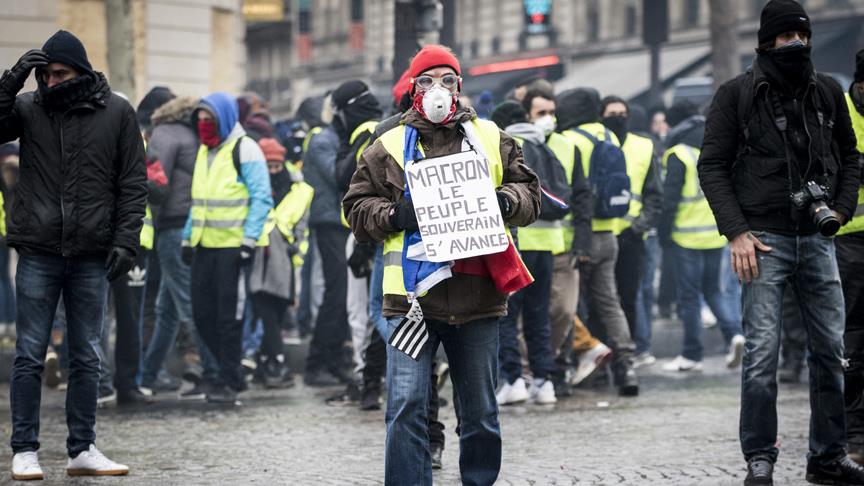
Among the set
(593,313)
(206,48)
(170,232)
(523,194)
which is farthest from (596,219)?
(206,48)

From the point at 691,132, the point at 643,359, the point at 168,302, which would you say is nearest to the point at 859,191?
the point at 168,302

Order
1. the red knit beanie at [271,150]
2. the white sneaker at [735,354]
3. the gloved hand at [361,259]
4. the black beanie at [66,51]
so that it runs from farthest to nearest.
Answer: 1. the white sneaker at [735,354]
2. the red knit beanie at [271,150]
3. the gloved hand at [361,259]
4. the black beanie at [66,51]

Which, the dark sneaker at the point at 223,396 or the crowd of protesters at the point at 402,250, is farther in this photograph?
the dark sneaker at the point at 223,396

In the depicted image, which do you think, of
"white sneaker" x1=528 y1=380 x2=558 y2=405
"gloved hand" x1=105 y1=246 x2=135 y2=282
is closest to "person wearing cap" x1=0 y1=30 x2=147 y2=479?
"gloved hand" x1=105 y1=246 x2=135 y2=282

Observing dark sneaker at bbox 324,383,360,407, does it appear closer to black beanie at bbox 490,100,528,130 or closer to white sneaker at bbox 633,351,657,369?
black beanie at bbox 490,100,528,130

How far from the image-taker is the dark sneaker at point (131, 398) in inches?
413

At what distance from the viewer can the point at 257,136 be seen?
12.5 metres

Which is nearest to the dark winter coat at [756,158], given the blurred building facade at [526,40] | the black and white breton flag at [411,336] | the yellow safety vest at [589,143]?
the black and white breton flag at [411,336]

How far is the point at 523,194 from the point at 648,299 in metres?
8.18

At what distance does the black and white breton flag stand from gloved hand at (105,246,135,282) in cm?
194

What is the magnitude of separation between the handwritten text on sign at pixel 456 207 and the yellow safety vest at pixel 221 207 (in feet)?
15.5

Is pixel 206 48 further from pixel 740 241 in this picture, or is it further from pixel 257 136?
pixel 740 241

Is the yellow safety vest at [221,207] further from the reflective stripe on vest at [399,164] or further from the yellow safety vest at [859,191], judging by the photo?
the reflective stripe on vest at [399,164]

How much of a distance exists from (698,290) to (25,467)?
6972mm
